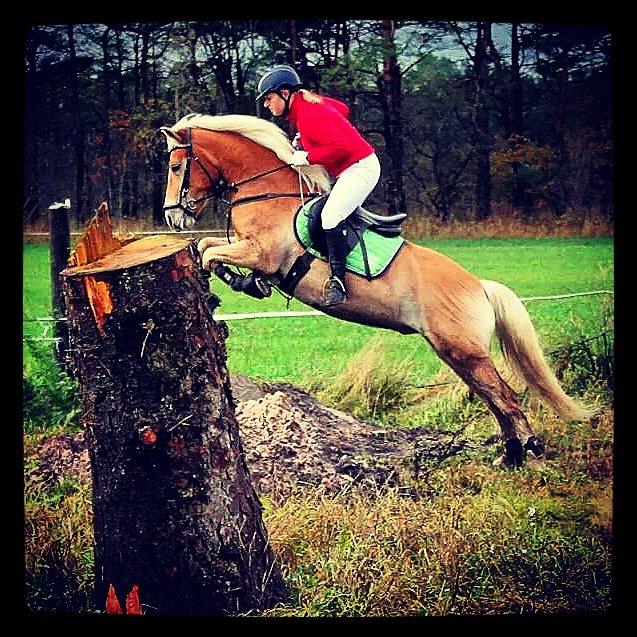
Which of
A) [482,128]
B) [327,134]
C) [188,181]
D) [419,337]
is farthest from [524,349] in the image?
[188,181]

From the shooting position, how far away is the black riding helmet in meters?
4.82

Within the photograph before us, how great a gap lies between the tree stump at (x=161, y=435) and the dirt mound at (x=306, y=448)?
18cm

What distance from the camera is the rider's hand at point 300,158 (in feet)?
15.8

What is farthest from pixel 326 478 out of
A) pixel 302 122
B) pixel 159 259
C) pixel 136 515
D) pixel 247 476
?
pixel 302 122

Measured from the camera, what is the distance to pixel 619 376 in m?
5.09

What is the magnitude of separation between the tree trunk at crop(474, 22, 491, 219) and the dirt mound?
3.90ft

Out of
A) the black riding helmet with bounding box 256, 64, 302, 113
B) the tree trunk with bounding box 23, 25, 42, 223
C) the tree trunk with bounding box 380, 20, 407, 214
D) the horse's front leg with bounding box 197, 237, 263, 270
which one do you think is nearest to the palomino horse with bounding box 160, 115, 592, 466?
the horse's front leg with bounding box 197, 237, 263, 270

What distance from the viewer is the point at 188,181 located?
16.0ft

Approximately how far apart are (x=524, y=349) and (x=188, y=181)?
1794mm

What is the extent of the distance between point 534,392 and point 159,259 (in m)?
1.91

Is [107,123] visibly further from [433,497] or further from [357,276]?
[433,497]

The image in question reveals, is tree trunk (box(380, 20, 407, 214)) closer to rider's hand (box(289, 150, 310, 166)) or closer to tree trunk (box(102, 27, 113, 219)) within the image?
rider's hand (box(289, 150, 310, 166))

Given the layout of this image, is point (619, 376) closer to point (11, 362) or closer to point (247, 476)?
point (247, 476)

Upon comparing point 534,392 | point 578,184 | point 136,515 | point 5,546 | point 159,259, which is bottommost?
point 5,546
